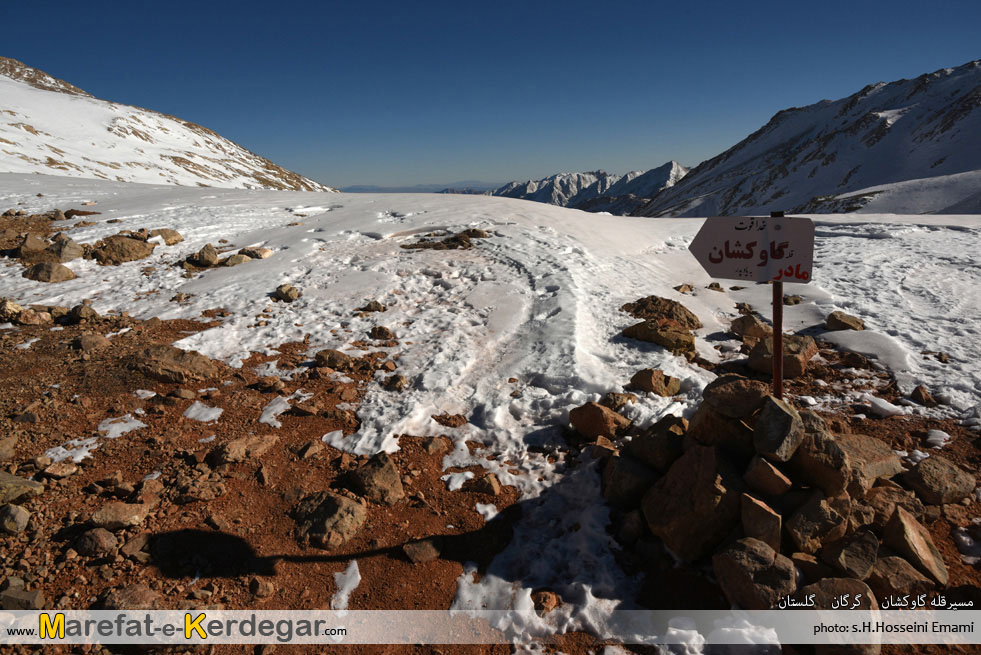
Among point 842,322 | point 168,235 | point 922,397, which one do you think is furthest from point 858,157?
point 168,235

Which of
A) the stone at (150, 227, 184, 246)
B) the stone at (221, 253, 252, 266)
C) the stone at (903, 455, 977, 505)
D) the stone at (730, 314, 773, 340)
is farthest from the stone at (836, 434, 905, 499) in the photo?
the stone at (150, 227, 184, 246)

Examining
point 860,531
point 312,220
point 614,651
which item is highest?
point 312,220

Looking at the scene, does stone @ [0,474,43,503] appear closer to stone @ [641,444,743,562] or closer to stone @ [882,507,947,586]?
stone @ [641,444,743,562]

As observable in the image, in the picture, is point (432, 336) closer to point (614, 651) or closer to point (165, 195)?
point (614, 651)

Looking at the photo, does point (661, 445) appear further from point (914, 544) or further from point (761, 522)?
point (914, 544)

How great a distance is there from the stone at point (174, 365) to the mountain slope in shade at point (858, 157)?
177ft

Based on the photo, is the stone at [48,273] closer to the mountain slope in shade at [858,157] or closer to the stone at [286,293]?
the stone at [286,293]

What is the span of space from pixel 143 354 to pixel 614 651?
322 inches

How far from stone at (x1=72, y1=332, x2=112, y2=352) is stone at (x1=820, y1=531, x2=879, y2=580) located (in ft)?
36.1

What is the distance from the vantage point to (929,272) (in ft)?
39.4

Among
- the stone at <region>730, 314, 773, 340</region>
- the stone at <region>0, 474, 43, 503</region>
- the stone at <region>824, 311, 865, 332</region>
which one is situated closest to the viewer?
the stone at <region>0, 474, 43, 503</region>

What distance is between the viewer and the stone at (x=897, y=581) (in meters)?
3.64

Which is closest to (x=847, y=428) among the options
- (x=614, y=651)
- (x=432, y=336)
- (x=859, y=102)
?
(x=614, y=651)

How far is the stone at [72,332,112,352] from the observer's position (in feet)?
26.3
